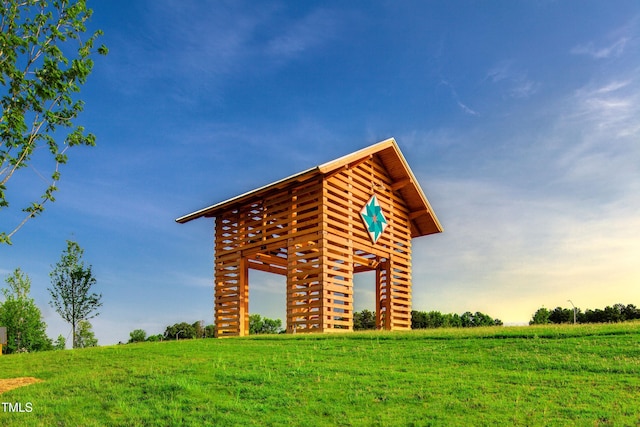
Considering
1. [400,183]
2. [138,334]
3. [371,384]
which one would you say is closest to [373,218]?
[400,183]

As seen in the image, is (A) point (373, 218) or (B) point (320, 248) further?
(A) point (373, 218)

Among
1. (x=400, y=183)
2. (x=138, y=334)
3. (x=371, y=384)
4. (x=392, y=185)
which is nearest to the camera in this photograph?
(x=371, y=384)

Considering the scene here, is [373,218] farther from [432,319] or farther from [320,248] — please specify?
[432,319]

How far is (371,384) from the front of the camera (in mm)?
11523

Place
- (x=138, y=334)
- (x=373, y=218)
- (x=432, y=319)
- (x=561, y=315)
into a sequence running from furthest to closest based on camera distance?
(x=138, y=334) < (x=432, y=319) < (x=561, y=315) < (x=373, y=218)

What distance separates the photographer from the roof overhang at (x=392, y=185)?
22.4m

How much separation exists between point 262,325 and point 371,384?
5533cm

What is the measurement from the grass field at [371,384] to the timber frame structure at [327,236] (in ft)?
16.9

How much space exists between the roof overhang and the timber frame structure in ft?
0.17

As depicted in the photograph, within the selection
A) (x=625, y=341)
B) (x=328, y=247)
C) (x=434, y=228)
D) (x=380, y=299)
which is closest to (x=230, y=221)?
(x=328, y=247)

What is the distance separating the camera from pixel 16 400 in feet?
43.8

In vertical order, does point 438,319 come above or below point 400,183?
below

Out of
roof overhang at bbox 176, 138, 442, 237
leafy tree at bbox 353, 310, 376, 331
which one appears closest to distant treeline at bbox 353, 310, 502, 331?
leafy tree at bbox 353, 310, 376, 331

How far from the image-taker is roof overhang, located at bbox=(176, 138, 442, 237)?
2236 cm
